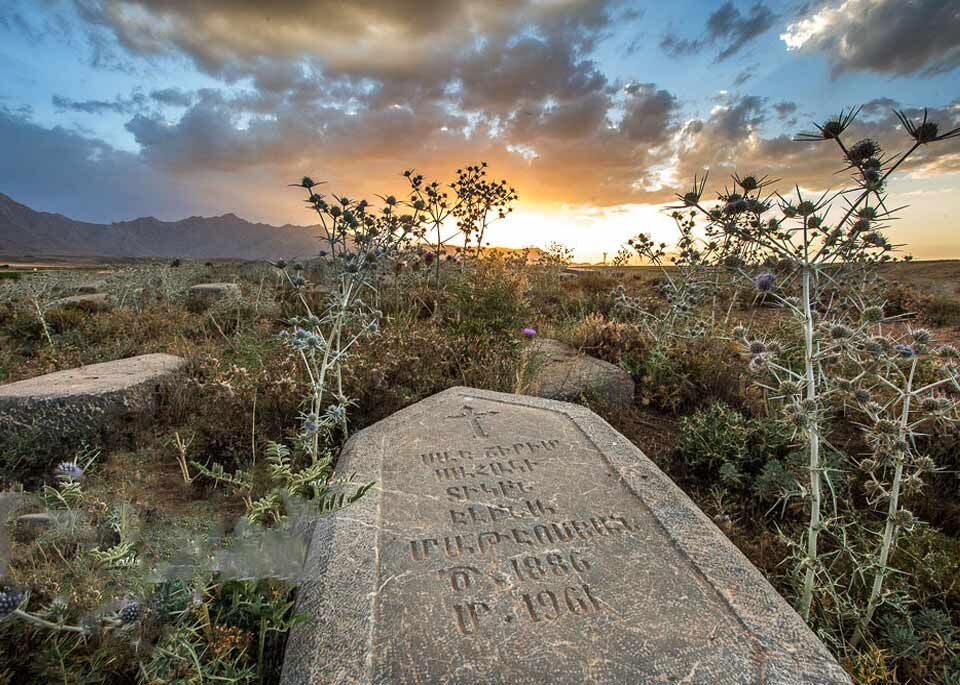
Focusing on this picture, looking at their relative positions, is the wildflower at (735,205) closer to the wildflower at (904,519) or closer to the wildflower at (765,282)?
the wildflower at (765,282)

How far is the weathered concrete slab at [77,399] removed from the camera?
3.31 meters

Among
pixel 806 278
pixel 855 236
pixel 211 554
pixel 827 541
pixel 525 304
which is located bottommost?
pixel 827 541

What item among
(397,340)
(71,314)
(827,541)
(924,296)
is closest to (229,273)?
(71,314)

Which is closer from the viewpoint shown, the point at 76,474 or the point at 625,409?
the point at 76,474

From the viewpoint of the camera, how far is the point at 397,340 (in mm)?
4746

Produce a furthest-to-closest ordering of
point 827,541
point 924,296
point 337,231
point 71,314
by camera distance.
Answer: point 924,296
point 71,314
point 337,231
point 827,541

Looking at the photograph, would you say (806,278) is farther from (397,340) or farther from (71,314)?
(71,314)

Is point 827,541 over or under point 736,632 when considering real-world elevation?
under

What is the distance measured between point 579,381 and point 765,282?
9.35 ft

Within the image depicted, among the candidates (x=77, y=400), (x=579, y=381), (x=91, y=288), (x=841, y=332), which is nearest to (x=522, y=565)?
(x=841, y=332)

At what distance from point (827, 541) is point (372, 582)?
2656mm

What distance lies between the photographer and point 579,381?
15.7 feet

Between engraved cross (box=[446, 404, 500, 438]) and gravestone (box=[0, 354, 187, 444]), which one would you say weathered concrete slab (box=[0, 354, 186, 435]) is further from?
engraved cross (box=[446, 404, 500, 438])

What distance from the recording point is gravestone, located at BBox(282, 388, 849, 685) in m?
1.50
